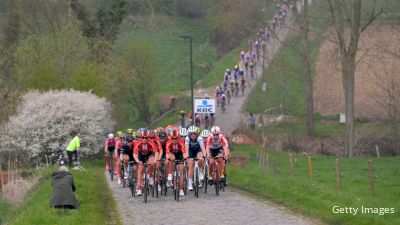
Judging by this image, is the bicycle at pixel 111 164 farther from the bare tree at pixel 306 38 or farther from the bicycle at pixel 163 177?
the bare tree at pixel 306 38

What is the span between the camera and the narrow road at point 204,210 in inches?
685

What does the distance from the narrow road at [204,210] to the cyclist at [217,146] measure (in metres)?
0.87

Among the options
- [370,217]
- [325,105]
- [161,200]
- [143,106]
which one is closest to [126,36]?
[143,106]

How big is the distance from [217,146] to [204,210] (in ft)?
14.0

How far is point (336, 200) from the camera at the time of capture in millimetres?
19031

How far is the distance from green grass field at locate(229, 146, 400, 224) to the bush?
38.6 feet

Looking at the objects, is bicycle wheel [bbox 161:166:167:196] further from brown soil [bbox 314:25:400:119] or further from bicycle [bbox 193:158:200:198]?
brown soil [bbox 314:25:400:119]

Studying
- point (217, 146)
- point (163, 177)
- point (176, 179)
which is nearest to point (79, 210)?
point (176, 179)

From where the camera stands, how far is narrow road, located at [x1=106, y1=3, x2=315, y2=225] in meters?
17.4

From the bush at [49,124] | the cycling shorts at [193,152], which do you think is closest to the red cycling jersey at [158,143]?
the cycling shorts at [193,152]

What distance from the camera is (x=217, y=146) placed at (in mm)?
23234

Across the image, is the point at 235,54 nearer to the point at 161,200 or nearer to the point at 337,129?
the point at 337,129

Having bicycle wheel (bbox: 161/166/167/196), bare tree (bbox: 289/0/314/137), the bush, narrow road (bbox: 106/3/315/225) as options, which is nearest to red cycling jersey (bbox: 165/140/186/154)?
bicycle wheel (bbox: 161/166/167/196)

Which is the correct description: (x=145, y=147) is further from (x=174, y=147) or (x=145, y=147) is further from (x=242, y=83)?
(x=242, y=83)
